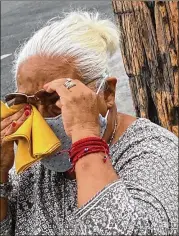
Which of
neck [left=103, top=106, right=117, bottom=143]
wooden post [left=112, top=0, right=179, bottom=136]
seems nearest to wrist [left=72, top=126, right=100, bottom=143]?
neck [left=103, top=106, right=117, bottom=143]

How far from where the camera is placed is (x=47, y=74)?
2.17 m

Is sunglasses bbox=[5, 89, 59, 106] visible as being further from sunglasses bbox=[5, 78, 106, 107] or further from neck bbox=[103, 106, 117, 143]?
neck bbox=[103, 106, 117, 143]

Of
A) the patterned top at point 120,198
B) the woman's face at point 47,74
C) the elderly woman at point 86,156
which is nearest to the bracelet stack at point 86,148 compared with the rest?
the elderly woman at point 86,156

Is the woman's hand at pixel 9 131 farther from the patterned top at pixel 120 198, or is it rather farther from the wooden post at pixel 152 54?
the wooden post at pixel 152 54

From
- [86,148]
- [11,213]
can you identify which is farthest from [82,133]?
[11,213]

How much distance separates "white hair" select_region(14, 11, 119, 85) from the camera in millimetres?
2211

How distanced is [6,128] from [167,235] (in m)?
0.69

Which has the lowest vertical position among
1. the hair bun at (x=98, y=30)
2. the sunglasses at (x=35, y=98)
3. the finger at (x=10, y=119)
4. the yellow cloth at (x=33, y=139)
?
the yellow cloth at (x=33, y=139)

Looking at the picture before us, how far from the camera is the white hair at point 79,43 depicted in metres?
2.21

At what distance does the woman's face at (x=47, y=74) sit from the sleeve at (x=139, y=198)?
23 cm

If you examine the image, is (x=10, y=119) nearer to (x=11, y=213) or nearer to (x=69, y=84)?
(x=69, y=84)

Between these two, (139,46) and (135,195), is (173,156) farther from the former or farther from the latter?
(139,46)

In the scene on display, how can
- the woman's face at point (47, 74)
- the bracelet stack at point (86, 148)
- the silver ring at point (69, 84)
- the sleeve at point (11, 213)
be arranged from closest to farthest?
1. the bracelet stack at point (86, 148)
2. the silver ring at point (69, 84)
3. the woman's face at point (47, 74)
4. the sleeve at point (11, 213)

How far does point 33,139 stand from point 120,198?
0.45 meters
